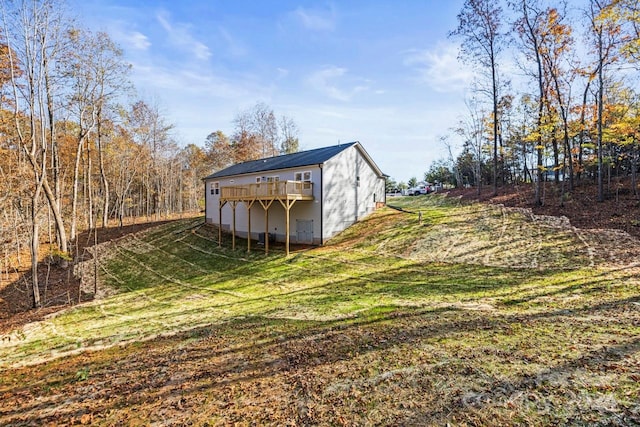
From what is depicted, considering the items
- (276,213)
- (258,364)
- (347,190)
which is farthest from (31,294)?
(347,190)

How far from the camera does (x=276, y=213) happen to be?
2058 centimetres

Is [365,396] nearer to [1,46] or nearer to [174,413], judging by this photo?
[174,413]

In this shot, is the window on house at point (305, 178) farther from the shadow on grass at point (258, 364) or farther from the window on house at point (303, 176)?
the shadow on grass at point (258, 364)

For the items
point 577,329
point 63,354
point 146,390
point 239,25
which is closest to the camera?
point 146,390

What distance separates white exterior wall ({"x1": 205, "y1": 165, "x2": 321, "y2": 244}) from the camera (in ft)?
59.6

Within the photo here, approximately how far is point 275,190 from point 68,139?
2036 cm

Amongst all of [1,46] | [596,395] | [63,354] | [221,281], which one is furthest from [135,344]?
[1,46]

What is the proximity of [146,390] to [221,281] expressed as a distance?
353 inches

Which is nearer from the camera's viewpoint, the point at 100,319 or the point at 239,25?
the point at 100,319

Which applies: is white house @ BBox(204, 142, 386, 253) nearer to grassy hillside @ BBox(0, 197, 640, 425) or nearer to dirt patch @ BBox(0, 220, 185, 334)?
grassy hillside @ BBox(0, 197, 640, 425)

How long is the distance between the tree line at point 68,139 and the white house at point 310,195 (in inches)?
333

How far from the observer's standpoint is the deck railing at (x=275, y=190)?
1684cm

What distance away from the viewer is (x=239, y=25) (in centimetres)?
1301

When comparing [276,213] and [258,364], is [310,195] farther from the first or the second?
[258,364]
